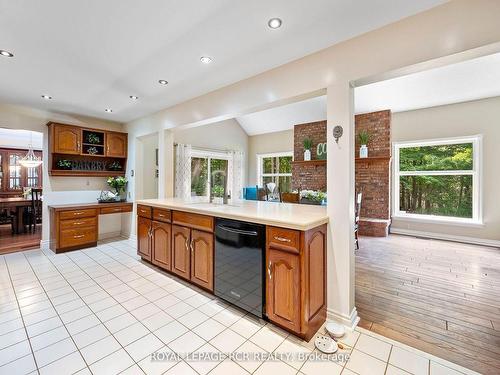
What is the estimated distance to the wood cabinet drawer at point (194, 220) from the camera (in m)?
2.44

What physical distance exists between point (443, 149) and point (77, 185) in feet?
25.2

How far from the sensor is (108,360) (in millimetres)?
1617

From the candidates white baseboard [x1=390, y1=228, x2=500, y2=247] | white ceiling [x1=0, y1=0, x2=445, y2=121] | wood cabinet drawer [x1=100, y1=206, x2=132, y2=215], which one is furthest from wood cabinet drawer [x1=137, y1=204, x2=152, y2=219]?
white baseboard [x1=390, y1=228, x2=500, y2=247]

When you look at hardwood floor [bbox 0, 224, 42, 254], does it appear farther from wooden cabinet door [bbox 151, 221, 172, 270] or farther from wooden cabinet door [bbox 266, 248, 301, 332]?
wooden cabinet door [bbox 266, 248, 301, 332]

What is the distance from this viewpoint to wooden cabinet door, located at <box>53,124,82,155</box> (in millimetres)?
4094

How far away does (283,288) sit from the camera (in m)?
1.86

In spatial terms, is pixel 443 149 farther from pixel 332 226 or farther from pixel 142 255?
pixel 142 255

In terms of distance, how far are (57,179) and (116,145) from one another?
47.4 inches

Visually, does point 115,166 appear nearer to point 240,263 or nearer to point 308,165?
point 240,263

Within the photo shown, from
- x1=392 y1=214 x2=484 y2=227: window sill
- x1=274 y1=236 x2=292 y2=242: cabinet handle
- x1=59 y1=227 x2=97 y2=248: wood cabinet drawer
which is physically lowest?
x1=59 y1=227 x2=97 y2=248: wood cabinet drawer

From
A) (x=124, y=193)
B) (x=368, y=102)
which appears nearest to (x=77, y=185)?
(x=124, y=193)

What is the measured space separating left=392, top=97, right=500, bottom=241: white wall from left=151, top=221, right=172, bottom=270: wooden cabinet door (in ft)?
17.2

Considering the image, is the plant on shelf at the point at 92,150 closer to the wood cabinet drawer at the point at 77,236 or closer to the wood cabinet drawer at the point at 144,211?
the wood cabinet drawer at the point at 77,236

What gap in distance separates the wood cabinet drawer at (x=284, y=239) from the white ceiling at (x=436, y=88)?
3.85 m
